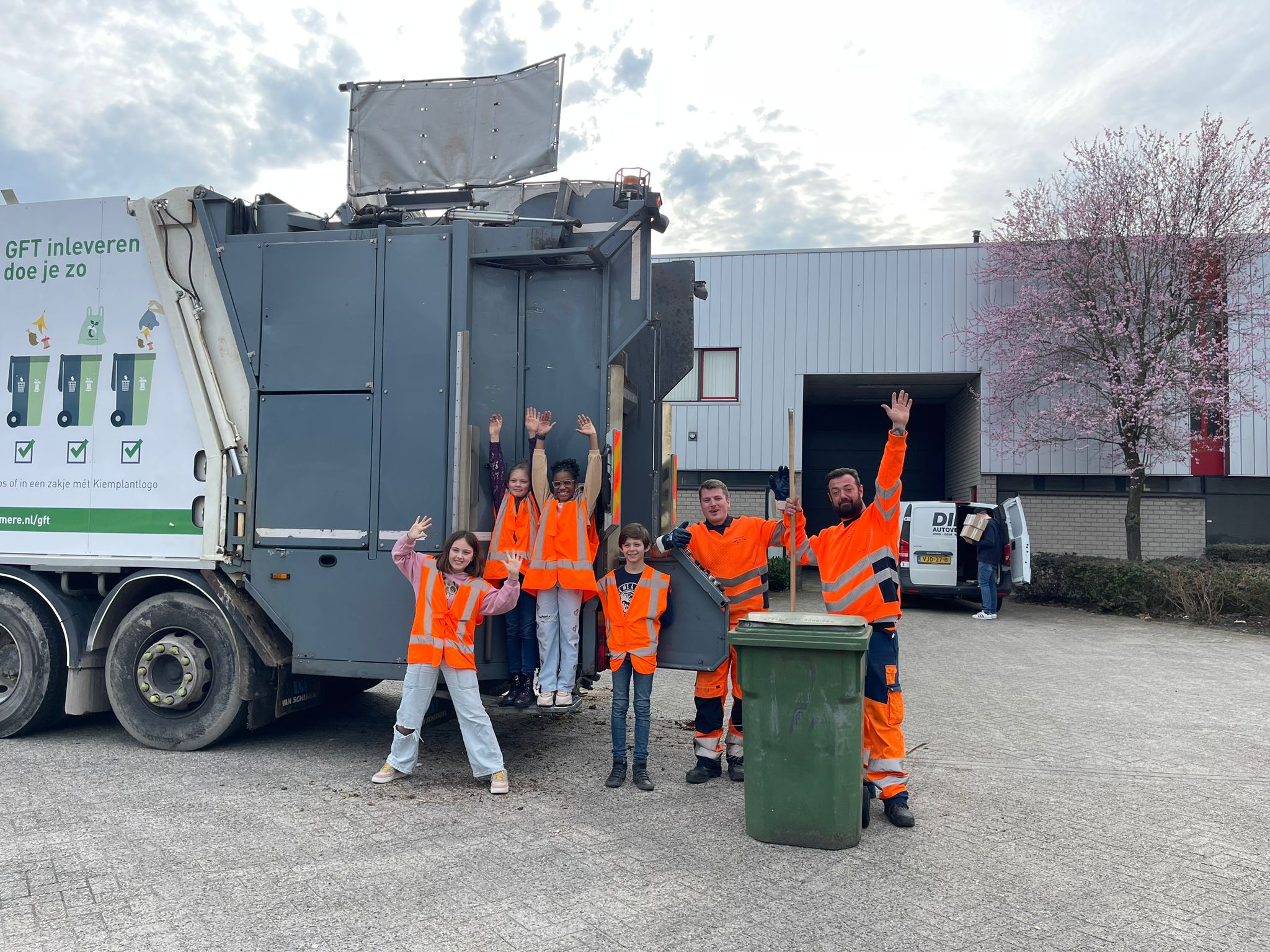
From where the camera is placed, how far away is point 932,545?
46.9 feet

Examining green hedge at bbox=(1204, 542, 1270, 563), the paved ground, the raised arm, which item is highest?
the raised arm

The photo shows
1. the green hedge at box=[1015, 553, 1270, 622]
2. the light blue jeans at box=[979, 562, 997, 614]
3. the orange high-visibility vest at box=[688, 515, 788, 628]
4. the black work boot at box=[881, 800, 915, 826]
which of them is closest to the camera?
the black work boot at box=[881, 800, 915, 826]

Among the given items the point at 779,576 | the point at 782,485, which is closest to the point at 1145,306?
the point at 779,576

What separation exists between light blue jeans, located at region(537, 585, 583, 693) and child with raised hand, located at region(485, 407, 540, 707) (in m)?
0.08

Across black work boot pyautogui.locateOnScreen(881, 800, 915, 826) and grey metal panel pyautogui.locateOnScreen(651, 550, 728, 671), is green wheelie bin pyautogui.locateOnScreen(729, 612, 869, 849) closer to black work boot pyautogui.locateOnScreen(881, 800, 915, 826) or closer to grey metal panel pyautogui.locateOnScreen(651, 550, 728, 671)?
black work boot pyautogui.locateOnScreen(881, 800, 915, 826)

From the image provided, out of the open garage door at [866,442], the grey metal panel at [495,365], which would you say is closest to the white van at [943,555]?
the open garage door at [866,442]

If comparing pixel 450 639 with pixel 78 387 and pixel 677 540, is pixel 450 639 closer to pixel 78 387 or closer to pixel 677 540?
pixel 677 540

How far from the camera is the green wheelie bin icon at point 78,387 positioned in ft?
19.1

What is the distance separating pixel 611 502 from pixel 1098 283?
13491 millimetres

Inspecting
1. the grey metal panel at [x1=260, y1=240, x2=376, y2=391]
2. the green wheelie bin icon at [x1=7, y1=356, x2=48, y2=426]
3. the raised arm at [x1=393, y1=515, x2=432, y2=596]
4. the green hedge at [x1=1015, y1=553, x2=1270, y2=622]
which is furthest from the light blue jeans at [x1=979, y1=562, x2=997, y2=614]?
the green wheelie bin icon at [x1=7, y1=356, x2=48, y2=426]

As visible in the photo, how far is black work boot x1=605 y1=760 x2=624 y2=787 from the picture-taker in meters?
5.16

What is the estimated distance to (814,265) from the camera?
18.1m

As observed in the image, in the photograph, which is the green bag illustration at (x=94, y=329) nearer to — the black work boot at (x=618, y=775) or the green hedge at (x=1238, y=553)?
the black work boot at (x=618, y=775)

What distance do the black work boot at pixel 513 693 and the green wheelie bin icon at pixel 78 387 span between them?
3104 mm
